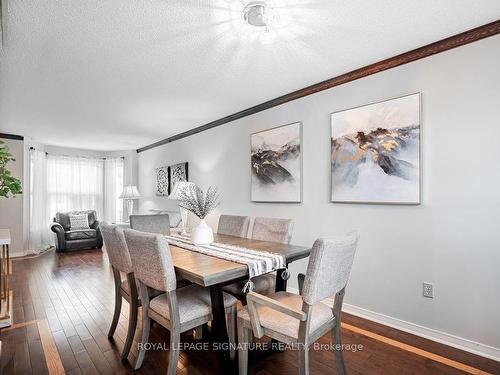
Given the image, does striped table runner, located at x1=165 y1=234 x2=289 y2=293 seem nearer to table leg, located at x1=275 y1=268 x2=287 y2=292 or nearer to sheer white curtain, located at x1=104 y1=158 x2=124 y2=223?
table leg, located at x1=275 y1=268 x2=287 y2=292

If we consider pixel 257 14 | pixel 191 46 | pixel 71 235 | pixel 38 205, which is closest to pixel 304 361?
pixel 257 14

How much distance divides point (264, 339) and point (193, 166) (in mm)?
3432

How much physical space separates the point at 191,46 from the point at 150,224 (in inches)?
78.1

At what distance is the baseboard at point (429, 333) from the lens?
6.63ft

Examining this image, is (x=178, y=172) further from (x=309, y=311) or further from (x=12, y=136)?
(x=309, y=311)

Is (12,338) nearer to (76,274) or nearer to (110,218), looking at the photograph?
(76,274)

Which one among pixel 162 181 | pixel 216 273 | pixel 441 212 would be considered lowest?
pixel 216 273

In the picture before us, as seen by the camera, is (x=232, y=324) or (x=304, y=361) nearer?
(x=304, y=361)

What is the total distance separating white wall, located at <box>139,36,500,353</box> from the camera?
2.03 metres

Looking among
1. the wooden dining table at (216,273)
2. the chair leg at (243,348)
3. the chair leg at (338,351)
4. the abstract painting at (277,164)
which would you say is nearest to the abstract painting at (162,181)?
the abstract painting at (277,164)

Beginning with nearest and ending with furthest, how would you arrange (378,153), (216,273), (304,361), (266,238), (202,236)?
(304,361) → (216,273) → (202,236) → (378,153) → (266,238)

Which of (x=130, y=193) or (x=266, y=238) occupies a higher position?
(x=130, y=193)

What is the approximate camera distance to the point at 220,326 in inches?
70.8

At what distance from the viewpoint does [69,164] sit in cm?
698
